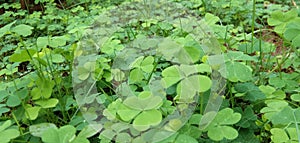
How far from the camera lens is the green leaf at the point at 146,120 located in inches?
39.2

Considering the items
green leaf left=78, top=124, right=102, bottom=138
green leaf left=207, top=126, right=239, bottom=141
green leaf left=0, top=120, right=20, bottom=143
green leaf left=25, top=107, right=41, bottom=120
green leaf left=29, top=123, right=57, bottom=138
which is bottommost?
green leaf left=207, top=126, right=239, bottom=141

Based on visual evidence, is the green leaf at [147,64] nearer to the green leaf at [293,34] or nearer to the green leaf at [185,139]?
the green leaf at [185,139]

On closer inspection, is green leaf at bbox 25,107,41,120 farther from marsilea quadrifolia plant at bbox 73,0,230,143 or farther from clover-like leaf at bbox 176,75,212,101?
clover-like leaf at bbox 176,75,212,101

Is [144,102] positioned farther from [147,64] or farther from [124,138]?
[147,64]

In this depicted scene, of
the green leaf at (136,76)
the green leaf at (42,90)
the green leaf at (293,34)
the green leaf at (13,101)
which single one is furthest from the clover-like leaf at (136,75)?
the green leaf at (293,34)

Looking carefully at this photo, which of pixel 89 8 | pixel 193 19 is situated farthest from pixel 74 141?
pixel 89 8

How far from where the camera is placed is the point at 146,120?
3.27 ft

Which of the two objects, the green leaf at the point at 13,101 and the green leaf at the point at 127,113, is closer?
the green leaf at the point at 127,113

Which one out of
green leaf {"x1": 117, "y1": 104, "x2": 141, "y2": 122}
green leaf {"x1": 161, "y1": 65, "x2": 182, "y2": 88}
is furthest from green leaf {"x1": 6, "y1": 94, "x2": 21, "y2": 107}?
green leaf {"x1": 161, "y1": 65, "x2": 182, "y2": 88}

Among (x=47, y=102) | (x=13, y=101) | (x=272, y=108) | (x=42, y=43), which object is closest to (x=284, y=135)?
(x=272, y=108)

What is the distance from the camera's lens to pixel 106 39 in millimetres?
1492

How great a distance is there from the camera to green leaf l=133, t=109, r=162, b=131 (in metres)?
1.00

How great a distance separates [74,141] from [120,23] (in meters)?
0.75

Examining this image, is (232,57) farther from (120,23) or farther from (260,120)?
(120,23)
